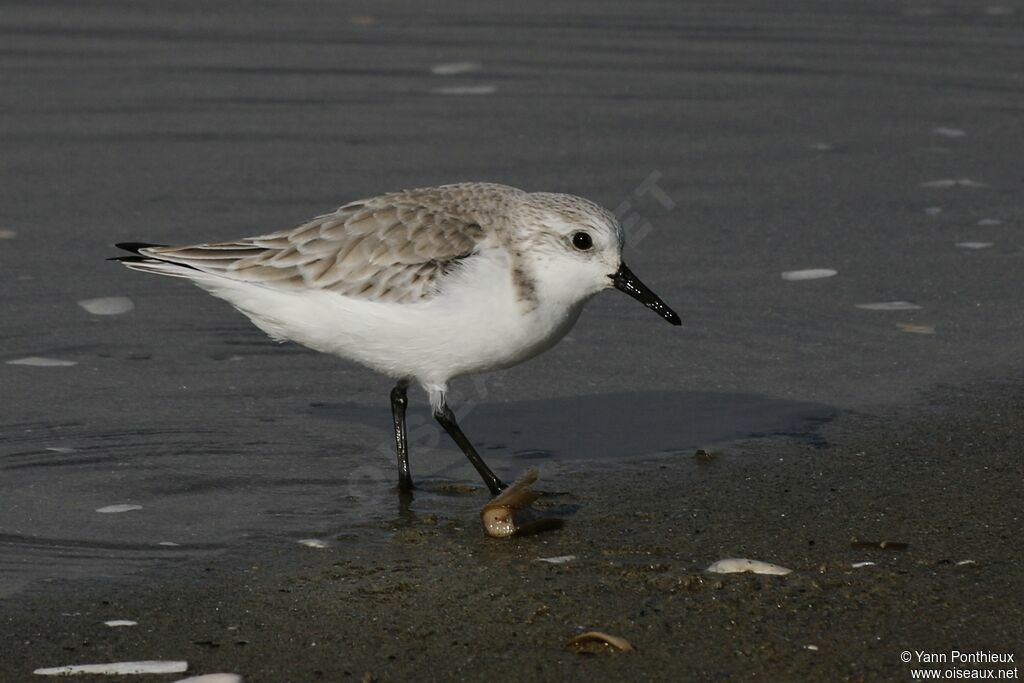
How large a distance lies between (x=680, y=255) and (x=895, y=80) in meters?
4.32

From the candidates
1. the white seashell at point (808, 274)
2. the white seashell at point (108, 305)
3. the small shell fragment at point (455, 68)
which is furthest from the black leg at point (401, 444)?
the small shell fragment at point (455, 68)

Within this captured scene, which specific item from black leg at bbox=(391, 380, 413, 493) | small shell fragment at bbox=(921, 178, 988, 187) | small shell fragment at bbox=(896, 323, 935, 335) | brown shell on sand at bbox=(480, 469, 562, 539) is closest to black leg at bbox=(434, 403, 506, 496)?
black leg at bbox=(391, 380, 413, 493)

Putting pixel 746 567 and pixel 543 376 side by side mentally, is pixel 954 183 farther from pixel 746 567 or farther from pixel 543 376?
pixel 746 567

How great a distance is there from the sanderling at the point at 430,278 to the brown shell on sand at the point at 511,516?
40 cm

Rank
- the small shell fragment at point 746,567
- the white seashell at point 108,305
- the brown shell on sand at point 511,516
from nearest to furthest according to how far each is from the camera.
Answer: the small shell fragment at point 746,567 → the brown shell on sand at point 511,516 → the white seashell at point 108,305

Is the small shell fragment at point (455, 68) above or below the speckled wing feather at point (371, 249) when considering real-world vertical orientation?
below

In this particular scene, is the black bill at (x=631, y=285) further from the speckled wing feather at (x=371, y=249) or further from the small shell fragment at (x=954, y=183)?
the small shell fragment at (x=954, y=183)

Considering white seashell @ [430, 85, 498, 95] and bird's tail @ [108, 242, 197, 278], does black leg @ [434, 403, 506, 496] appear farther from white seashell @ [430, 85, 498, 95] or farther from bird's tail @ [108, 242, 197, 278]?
white seashell @ [430, 85, 498, 95]

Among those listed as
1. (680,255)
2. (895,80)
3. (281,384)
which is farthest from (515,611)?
(895,80)

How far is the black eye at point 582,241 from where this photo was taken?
18.4ft

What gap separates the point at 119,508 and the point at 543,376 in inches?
83.8

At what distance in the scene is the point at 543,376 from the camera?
275 inches

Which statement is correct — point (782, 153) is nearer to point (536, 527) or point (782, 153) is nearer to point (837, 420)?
point (837, 420)

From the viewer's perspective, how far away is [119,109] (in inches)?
413
